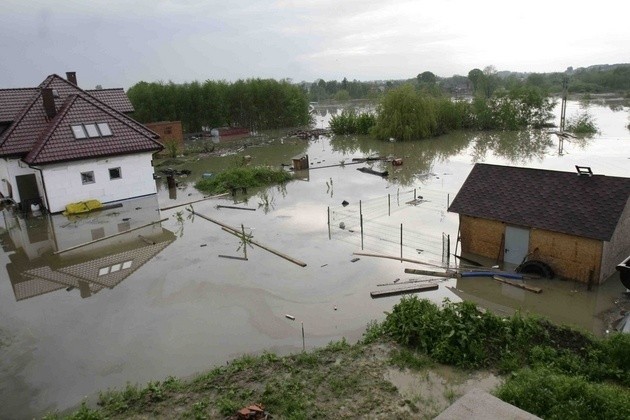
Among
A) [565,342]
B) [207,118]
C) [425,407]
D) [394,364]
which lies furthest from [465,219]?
[207,118]

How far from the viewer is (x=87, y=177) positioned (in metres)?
20.2

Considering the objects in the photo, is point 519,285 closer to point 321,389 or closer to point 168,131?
point 321,389

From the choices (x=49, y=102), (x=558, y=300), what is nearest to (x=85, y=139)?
(x=49, y=102)

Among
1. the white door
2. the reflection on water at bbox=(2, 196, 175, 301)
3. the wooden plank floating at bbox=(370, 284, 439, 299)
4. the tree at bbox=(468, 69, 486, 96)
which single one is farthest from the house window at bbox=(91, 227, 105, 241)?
the tree at bbox=(468, 69, 486, 96)

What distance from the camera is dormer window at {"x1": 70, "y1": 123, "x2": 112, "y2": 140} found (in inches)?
799

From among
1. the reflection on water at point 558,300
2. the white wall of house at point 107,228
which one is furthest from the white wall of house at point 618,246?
the white wall of house at point 107,228

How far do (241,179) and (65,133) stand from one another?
8194 mm

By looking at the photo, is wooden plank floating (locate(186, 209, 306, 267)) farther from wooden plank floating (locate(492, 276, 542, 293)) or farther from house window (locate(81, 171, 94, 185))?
wooden plank floating (locate(492, 276, 542, 293))

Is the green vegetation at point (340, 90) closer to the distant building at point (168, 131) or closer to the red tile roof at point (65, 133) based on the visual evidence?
the distant building at point (168, 131)

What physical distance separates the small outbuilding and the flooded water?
0.77 metres

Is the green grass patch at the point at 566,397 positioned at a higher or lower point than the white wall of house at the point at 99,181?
lower

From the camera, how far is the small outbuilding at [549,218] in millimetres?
11125

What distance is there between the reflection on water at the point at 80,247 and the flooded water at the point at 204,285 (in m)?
0.07

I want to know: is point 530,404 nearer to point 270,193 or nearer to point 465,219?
point 465,219
